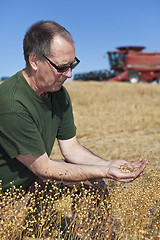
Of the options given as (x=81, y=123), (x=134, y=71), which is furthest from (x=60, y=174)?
(x=134, y=71)

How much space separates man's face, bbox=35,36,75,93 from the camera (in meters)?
2.65

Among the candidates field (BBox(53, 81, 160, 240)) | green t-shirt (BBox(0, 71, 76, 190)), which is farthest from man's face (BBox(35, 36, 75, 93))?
field (BBox(53, 81, 160, 240))

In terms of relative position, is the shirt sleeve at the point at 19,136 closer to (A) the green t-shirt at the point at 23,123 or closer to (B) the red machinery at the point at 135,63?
(A) the green t-shirt at the point at 23,123

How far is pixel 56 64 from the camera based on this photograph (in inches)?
106

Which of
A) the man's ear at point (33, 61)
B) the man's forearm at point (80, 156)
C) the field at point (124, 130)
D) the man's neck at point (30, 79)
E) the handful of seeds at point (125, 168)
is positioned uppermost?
the man's ear at point (33, 61)

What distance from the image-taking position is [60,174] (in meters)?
2.65

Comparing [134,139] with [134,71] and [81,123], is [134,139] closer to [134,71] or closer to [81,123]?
[81,123]

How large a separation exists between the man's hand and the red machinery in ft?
79.6

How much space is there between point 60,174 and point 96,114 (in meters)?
10.2

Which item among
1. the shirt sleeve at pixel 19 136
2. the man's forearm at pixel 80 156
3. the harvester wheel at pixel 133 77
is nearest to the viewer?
the shirt sleeve at pixel 19 136

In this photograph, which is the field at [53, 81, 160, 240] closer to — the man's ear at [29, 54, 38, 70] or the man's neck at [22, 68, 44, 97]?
the man's neck at [22, 68, 44, 97]

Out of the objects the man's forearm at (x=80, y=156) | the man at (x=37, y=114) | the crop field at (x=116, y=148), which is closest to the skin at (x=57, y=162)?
the man at (x=37, y=114)

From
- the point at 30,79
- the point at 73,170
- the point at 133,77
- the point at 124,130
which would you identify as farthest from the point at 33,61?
the point at 133,77

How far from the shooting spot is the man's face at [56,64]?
2648 mm
